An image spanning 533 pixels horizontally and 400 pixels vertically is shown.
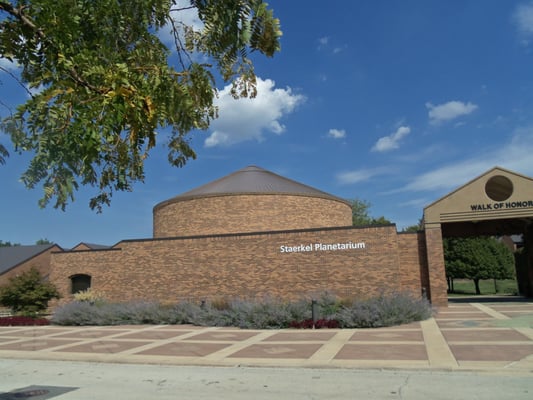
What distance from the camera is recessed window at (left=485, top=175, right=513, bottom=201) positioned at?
2323cm

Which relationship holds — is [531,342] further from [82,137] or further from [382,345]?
[82,137]

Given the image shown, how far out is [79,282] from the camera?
30.3m

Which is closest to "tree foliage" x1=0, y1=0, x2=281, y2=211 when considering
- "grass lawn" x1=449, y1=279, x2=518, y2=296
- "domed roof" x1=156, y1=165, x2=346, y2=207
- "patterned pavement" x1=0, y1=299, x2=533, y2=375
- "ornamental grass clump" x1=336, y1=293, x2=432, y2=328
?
Result: "patterned pavement" x1=0, y1=299, x2=533, y2=375

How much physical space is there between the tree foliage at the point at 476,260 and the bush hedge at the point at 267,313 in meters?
31.9

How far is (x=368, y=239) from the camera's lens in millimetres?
23453

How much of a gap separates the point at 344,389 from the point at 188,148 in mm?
4783

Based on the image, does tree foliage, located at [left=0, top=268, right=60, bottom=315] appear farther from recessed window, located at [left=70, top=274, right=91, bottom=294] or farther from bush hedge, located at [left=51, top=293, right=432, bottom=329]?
recessed window, located at [left=70, top=274, right=91, bottom=294]

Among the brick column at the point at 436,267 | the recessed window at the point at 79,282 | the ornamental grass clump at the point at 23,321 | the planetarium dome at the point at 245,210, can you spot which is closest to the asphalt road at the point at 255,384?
the ornamental grass clump at the point at 23,321

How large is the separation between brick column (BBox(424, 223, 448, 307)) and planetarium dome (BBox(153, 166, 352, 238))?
A: 12.4 meters

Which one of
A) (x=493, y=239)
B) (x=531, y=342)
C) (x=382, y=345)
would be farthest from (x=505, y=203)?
(x=493, y=239)

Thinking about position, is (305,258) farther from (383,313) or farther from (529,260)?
(529,260)

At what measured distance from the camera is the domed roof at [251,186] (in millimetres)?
34969

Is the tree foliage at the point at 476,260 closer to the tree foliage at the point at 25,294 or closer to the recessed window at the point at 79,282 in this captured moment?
the recessed window at the point at 79,282

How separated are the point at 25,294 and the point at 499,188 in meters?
26.1
